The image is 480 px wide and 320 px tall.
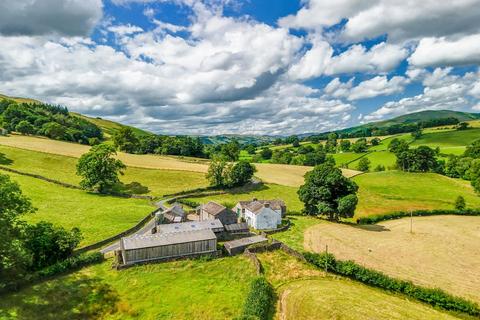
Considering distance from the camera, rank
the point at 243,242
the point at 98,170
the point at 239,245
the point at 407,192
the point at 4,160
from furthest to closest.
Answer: the point at 407,192 → the point at 4,160 → the point at 98,170 → the point at 243,242 → the point at 239,245

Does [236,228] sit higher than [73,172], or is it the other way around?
[73,172]

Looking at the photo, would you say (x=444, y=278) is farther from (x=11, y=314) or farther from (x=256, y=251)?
(x=11, y=314)

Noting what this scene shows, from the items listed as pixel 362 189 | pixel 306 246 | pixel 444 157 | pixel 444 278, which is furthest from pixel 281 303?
pixel 444 157

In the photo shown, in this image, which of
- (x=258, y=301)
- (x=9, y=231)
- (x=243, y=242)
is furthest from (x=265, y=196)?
(x=9, y=231)

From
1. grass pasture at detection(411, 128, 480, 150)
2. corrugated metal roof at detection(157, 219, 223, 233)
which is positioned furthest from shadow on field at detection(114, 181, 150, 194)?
grass pasture at detection(411, 128, 480, 150)

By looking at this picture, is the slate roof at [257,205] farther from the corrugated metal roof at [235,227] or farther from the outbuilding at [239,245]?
the outbuilding at [239,245]

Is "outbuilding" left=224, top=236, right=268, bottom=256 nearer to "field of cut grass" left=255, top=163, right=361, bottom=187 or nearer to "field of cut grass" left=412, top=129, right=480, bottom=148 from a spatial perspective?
"field of cut grass" left=255, top=163, right=361, bottom=187

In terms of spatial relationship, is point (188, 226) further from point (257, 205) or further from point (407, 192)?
point (407, 192)
